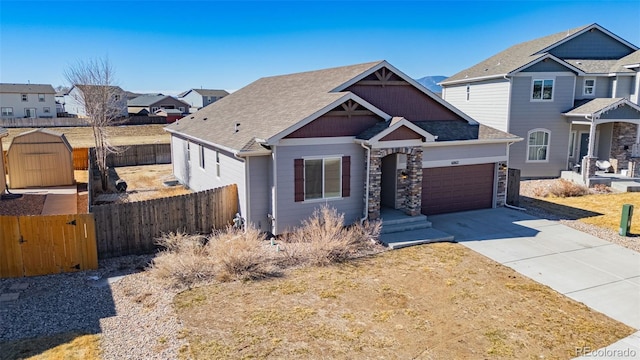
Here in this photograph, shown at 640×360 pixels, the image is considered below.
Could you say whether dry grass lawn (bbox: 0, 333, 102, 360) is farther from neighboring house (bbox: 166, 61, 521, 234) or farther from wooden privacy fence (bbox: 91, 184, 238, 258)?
neighboring house (bbox: 166, 61, 521, 234)

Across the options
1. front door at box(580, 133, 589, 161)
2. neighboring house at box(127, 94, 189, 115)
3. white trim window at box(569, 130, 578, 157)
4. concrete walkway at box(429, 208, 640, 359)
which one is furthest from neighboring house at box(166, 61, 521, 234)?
neighboring house at box(127, 94, 189, 115)

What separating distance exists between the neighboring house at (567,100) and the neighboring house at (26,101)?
67.0 meters

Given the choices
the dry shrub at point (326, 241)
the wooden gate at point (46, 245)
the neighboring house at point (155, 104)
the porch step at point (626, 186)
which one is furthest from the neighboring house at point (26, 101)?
the porch step at point (626, 186)

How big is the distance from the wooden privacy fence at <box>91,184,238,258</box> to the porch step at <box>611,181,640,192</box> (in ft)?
63.6

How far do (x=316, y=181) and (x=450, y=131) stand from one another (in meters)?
6.13

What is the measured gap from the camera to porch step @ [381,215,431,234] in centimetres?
1426

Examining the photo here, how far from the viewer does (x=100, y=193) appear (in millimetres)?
21359

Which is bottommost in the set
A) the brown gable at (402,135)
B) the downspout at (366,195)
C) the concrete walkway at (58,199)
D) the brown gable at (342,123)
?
the concrete walkway at (58,199)

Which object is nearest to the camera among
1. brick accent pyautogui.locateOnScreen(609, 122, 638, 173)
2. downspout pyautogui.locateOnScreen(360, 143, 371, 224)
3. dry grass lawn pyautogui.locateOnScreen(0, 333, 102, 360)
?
dry grass lawn pyautogui.locateOnScreen(0, 333, 102, 360)

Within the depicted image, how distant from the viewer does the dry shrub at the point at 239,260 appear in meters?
10.7

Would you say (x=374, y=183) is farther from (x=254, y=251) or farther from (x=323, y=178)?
(x=254, y=251)

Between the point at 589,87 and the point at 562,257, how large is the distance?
654 inches

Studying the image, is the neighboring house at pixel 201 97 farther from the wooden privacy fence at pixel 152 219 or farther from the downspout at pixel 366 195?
the downspout at pixel 366 195

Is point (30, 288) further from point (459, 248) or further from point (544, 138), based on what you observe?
point (544, 138)
